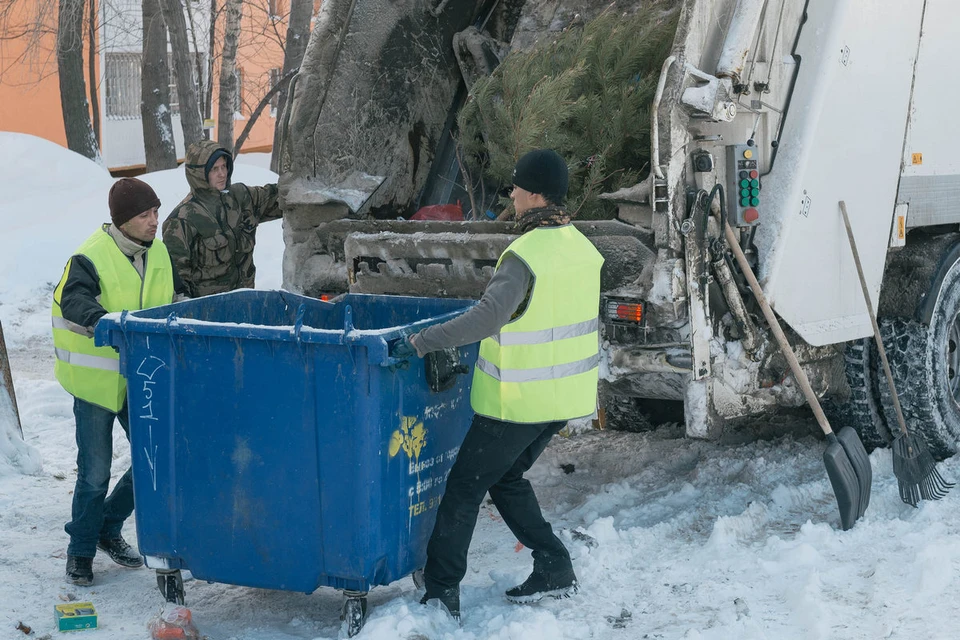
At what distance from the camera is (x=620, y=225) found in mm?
3979

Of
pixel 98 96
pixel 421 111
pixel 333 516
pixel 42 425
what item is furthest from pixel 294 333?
pixel 98 96

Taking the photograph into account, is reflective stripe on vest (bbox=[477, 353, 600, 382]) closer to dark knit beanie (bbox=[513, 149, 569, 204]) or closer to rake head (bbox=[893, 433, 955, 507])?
dark knit beanie (bbox=[513, 149, 569, 204])

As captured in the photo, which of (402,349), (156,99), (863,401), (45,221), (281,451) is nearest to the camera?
(402,349)

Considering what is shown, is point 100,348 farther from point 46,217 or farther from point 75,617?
point 46,217

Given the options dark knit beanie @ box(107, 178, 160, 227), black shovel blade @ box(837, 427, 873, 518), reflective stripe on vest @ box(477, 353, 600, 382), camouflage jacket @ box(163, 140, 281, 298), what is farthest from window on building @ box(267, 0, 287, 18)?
reflective stripe on vest @ box(477, 353, 600, 382)

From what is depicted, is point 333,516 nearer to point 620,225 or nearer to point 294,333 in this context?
point 294,333

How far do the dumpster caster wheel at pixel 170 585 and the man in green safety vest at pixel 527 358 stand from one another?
2.52 feet

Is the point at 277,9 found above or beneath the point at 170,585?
above

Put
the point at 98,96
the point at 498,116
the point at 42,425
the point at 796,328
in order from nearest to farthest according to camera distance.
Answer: the point at 796,328, the point at 498,116, the point at 42,425, the point at 98,96

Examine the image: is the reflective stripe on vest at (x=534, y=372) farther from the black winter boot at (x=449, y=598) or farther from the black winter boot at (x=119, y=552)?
the black winter boot at (x=119, y=552)

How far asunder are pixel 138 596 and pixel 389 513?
3.55ft

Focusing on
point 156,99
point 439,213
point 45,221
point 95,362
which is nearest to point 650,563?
point 439,213

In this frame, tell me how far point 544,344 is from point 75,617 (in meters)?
1.65

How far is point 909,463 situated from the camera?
15.1 feet
